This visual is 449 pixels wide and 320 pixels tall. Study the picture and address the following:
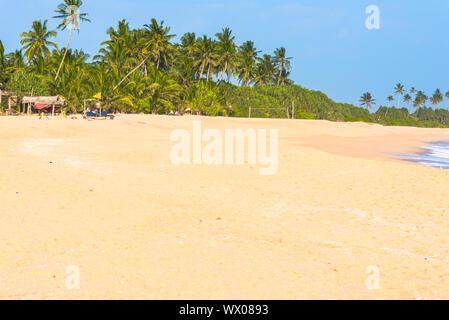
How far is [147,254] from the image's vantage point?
4949 mm

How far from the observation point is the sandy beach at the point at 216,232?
412 centimetres

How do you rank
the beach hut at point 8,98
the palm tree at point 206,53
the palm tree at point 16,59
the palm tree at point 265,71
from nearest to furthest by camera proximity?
the beach hut at point 8,98, the palm tree at point 16,59, the palm tree at point 206,53, the palm tree at point 265,71

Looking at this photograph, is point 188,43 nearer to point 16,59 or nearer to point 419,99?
point 16,59

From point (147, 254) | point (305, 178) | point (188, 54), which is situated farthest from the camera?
point (188, 54)

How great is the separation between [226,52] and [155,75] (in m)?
24.6

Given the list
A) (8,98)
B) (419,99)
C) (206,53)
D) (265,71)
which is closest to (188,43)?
(206,53)

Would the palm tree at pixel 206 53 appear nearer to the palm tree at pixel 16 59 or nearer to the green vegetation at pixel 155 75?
the green vegetation at pixel 155 75

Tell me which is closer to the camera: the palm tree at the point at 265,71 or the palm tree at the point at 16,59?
the palm tree at the point at 16,59

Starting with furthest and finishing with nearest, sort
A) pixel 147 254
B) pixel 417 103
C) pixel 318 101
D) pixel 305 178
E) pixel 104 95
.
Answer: pixel 417 103, pixel 318 101, pixel 104 95, pixel 305 178, pixel 147 254

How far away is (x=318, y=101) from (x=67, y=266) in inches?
3669

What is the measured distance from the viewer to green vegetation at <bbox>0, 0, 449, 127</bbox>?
45.2 meters

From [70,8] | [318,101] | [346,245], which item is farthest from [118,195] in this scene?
[318,101]

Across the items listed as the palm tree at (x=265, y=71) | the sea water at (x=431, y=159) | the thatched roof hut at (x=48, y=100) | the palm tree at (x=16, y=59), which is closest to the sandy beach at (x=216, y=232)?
the sea water at (x=431, y=159)
